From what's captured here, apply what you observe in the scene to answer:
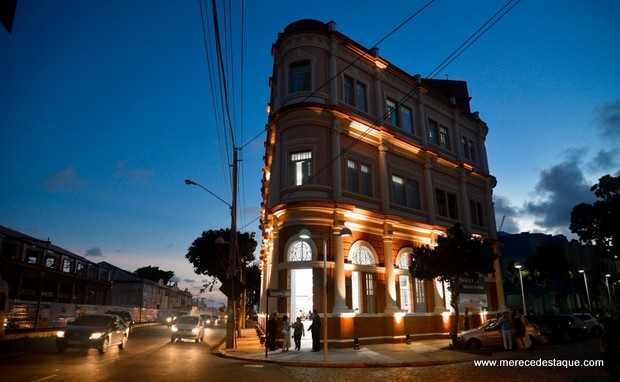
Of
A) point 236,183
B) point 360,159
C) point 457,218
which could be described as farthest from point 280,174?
point 457,218

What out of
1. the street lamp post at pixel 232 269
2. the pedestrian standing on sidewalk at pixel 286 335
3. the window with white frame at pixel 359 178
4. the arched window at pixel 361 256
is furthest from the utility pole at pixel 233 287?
the window with white frame at pixel 359 178

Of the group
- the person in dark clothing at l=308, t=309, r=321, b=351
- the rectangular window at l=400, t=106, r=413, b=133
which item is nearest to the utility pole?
the person in dark clothing at l=308, t=309, r=321, b=351

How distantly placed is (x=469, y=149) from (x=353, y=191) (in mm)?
15000

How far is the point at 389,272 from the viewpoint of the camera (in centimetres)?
2183

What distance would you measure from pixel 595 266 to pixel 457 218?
44.7 metres

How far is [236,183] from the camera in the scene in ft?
73.4

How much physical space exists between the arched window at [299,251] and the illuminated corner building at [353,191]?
5 centimetres

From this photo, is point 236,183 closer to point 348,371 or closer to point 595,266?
point 348,371

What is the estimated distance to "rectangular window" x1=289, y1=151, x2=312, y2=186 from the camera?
21.1 m

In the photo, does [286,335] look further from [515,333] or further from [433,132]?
[433,132]

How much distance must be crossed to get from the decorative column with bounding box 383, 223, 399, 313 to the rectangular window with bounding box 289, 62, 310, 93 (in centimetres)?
894

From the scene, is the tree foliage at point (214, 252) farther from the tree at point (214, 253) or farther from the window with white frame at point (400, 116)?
the window with white frame at point (400, 116)

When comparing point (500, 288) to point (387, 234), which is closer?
point (387, 234)

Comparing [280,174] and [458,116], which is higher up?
[458,116]
